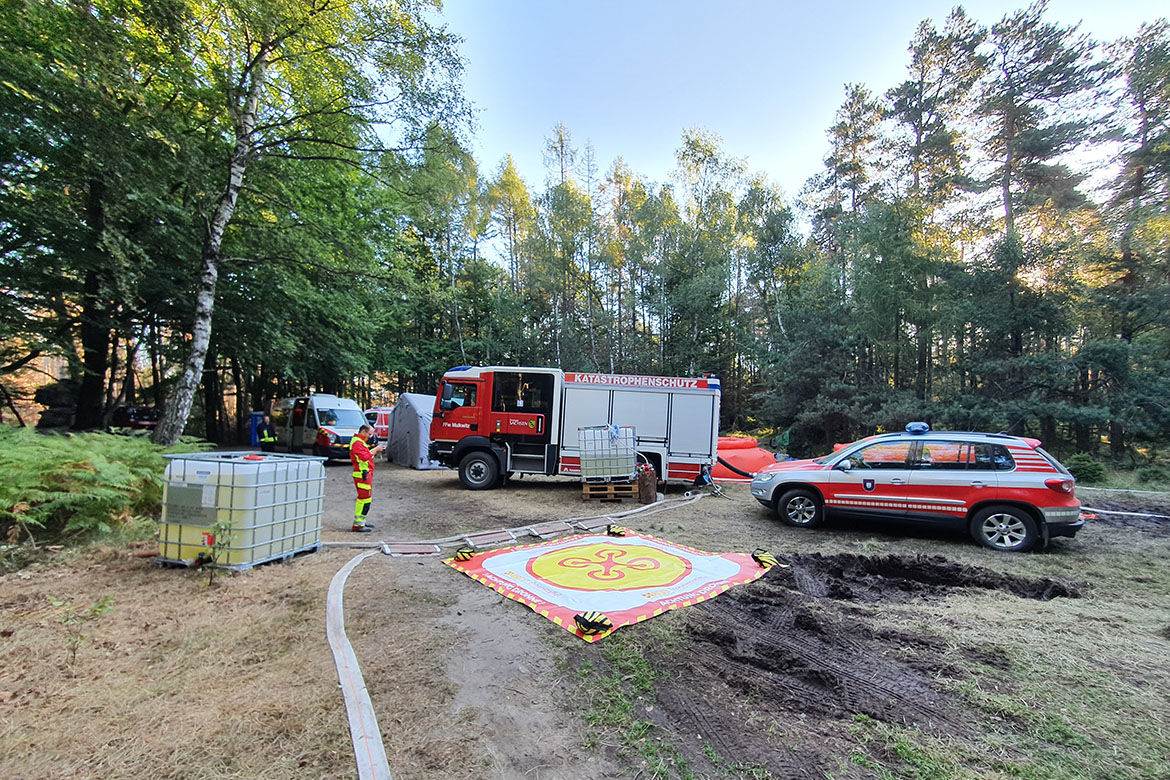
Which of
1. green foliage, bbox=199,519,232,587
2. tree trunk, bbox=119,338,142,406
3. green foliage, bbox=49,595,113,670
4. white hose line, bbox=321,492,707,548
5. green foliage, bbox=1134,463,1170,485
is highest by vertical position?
tree trunk, bbox=119,338,142,406

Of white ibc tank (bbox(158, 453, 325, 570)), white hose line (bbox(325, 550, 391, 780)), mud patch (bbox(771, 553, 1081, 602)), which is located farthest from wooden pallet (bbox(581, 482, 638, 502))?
white hose line (bbox(325, 550, 391, 780))

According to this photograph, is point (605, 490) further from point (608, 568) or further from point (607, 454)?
point (608, 568)

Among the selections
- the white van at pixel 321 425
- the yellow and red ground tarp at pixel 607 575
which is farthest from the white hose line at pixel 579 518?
the white van at pixel 321 425

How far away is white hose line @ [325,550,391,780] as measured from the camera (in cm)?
207

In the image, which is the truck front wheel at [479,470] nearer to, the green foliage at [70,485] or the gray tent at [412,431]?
the gray tent at [412,431]

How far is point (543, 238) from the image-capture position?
2412cm

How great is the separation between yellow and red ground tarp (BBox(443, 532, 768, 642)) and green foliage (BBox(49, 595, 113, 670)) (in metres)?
2.75

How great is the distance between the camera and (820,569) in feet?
17.0

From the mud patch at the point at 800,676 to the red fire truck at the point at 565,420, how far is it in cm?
608

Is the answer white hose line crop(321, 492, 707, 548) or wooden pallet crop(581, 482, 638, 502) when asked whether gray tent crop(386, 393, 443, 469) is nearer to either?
wooden pallet crop(581, 482, 638, 502)

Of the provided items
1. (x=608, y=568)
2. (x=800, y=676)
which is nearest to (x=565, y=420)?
(x=608, y=568)

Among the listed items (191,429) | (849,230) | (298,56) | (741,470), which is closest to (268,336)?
(298,56)

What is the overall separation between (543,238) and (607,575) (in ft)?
71.5

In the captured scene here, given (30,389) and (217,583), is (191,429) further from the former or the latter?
(217,583)
